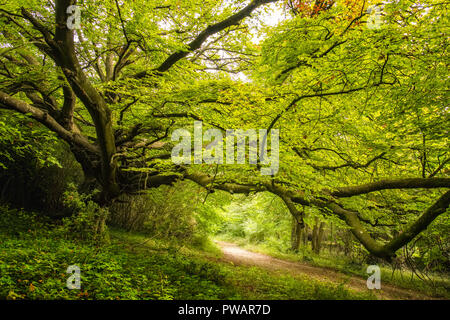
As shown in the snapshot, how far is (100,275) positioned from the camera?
3.83 meters

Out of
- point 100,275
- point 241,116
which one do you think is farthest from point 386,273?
point 100,275

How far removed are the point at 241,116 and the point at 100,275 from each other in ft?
12.6

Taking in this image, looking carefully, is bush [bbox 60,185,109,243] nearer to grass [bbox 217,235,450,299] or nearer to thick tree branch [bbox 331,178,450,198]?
thick tree branch [bbox 331,178,450,198]

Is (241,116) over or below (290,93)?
below

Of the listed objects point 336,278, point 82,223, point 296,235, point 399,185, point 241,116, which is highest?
point 241,116

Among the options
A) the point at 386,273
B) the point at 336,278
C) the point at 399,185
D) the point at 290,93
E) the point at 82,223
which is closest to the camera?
the point at 399,185

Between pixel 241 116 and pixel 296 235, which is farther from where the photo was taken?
pixel 296 235

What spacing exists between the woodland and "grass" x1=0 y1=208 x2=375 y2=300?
4 cm

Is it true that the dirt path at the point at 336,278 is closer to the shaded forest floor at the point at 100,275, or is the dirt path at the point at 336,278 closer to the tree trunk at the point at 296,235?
the shaded forest floor at the point at 100,275

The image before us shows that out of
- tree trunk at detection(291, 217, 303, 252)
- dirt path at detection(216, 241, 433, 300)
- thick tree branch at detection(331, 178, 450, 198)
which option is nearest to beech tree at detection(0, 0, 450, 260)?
thick tree branch at detection(331, 178, 450, 198)

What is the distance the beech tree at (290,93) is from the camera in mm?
3561

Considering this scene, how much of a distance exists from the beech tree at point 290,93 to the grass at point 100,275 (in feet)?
6.46

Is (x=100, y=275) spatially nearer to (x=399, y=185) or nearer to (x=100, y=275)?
(x=100, y=275)
